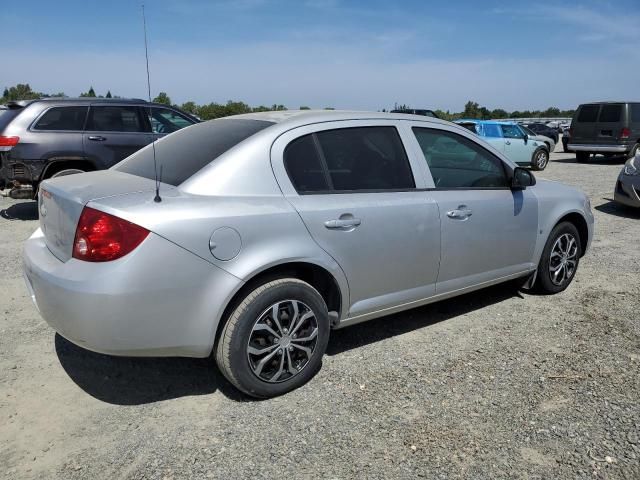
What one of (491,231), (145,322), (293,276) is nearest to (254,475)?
(145,322)

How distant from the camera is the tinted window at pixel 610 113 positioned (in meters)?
17.2

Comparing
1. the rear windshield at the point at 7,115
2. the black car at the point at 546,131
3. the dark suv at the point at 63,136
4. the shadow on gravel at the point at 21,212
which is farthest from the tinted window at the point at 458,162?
the black car at the point at 546,131

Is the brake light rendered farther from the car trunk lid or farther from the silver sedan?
the car trunk lid

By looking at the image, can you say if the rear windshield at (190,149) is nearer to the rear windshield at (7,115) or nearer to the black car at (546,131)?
the rear windshield at (7,115)

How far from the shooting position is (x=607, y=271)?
18.7 ft

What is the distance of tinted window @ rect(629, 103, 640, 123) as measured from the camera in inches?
676

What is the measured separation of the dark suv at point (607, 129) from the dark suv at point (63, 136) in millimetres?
14695

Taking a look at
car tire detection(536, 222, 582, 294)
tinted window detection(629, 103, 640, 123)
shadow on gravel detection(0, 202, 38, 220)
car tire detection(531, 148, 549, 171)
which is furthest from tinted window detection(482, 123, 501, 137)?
shadow on gravel detection(0, 202, 38, 220)

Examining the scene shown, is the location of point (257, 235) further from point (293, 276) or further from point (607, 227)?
point (607, 227)

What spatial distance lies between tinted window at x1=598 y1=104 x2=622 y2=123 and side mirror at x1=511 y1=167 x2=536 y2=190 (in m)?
15.3

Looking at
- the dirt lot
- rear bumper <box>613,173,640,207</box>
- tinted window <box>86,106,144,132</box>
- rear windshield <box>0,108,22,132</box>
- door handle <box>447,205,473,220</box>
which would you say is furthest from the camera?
rear bumper <box>613,173,640,207</box>

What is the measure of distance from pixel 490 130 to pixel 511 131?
0.87m

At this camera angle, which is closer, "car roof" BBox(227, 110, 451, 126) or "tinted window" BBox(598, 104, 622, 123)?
"car roof" BBox(227, 110, 451, 126)

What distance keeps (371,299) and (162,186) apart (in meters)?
1.47
